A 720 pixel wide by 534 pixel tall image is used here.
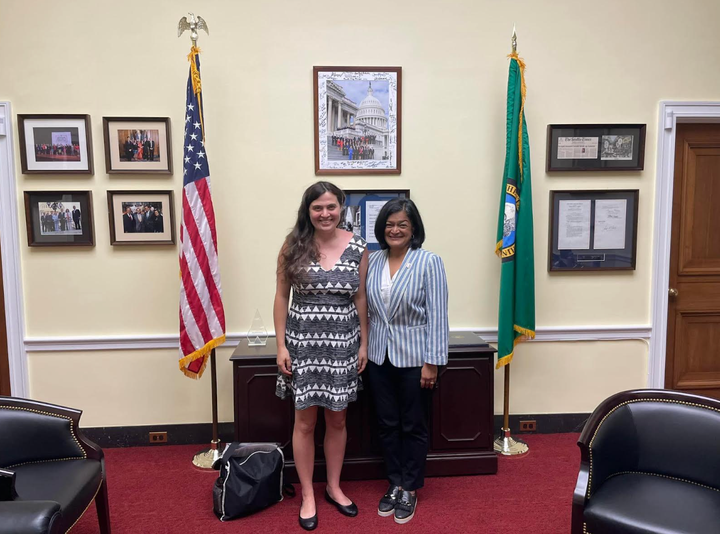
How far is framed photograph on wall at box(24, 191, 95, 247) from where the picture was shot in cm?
295

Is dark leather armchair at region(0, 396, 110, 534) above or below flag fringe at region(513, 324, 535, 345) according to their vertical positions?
below

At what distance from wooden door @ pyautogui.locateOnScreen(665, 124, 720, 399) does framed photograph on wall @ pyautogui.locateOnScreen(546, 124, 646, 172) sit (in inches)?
15.0

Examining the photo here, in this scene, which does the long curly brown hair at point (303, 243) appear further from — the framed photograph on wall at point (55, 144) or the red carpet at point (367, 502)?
the framed photograph on wall at point (55, 144)

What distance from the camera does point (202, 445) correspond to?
314cm

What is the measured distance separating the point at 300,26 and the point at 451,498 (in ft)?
9.38

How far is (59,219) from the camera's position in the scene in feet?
9.72

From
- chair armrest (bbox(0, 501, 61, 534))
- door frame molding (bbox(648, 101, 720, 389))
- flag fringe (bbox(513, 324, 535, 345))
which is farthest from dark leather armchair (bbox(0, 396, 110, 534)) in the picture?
A: door frame molding (bbox(648, 101, 720, 389))

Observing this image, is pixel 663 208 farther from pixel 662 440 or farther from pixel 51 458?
pixel 51 458

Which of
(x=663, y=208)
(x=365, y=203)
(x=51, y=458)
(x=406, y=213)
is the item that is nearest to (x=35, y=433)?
(x=51, y=458)

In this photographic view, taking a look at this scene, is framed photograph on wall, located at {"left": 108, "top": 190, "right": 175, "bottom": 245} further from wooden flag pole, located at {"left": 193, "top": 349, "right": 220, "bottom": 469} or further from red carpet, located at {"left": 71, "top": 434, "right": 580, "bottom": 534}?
red carpet, located at {"left": 71, "top": 434, "right": 580, "bottom": 534}

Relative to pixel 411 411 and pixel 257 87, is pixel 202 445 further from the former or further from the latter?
pixel 257 87

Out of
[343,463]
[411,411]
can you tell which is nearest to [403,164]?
[411,411]

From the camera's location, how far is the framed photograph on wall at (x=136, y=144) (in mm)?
2926

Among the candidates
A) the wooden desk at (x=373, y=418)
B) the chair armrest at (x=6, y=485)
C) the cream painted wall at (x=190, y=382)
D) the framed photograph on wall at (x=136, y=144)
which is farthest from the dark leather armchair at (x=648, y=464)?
the framed photograph on wall at (x=136, y=144)
